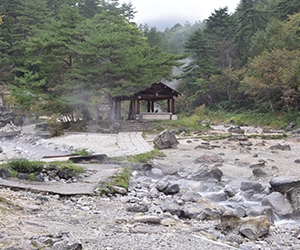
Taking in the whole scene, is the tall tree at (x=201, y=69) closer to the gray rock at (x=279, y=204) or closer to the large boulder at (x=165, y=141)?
the large boulder at (x=165, y=141)

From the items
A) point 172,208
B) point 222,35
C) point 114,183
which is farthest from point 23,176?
point 222,35

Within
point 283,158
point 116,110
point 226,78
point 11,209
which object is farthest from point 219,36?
point 11,209

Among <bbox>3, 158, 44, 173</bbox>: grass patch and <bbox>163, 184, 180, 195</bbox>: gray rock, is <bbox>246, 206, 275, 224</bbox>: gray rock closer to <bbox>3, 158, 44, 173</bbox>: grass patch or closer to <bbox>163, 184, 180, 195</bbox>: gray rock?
<bbox>163, 184, 180, 195</bbox>: gray rock

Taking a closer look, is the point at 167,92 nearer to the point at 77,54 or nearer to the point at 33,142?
the point at 77,54

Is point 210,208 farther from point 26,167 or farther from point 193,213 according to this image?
point 26,167

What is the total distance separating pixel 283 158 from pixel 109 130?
40.0 feet

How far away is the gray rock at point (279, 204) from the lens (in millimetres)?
5121

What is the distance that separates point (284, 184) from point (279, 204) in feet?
3.03

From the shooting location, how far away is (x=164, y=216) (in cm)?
481

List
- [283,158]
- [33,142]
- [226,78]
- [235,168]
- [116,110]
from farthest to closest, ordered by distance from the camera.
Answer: [226,78]
[116,110]
[33,142]
[283,158]
[235,168]

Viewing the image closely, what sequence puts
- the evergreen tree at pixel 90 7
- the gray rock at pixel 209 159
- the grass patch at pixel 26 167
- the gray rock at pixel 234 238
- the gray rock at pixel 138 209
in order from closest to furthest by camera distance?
the gray rock at pixel 234 238 < the gray rock at pixel 138 209 < the grass patch at pixel 26 167 < the gray rock at pixel 209 159 < the evergreen tree at pixel 90 7

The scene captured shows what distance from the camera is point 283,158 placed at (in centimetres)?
1101

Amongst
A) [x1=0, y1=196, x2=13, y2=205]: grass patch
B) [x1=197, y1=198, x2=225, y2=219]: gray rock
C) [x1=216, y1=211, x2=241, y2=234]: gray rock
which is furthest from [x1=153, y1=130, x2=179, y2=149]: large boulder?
[x1=0, y1=196, x2=13, y2=205]: grass patch

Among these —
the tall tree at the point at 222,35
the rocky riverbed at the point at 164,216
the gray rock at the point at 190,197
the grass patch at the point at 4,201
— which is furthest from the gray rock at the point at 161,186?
the tall tree at the point at 222,35
